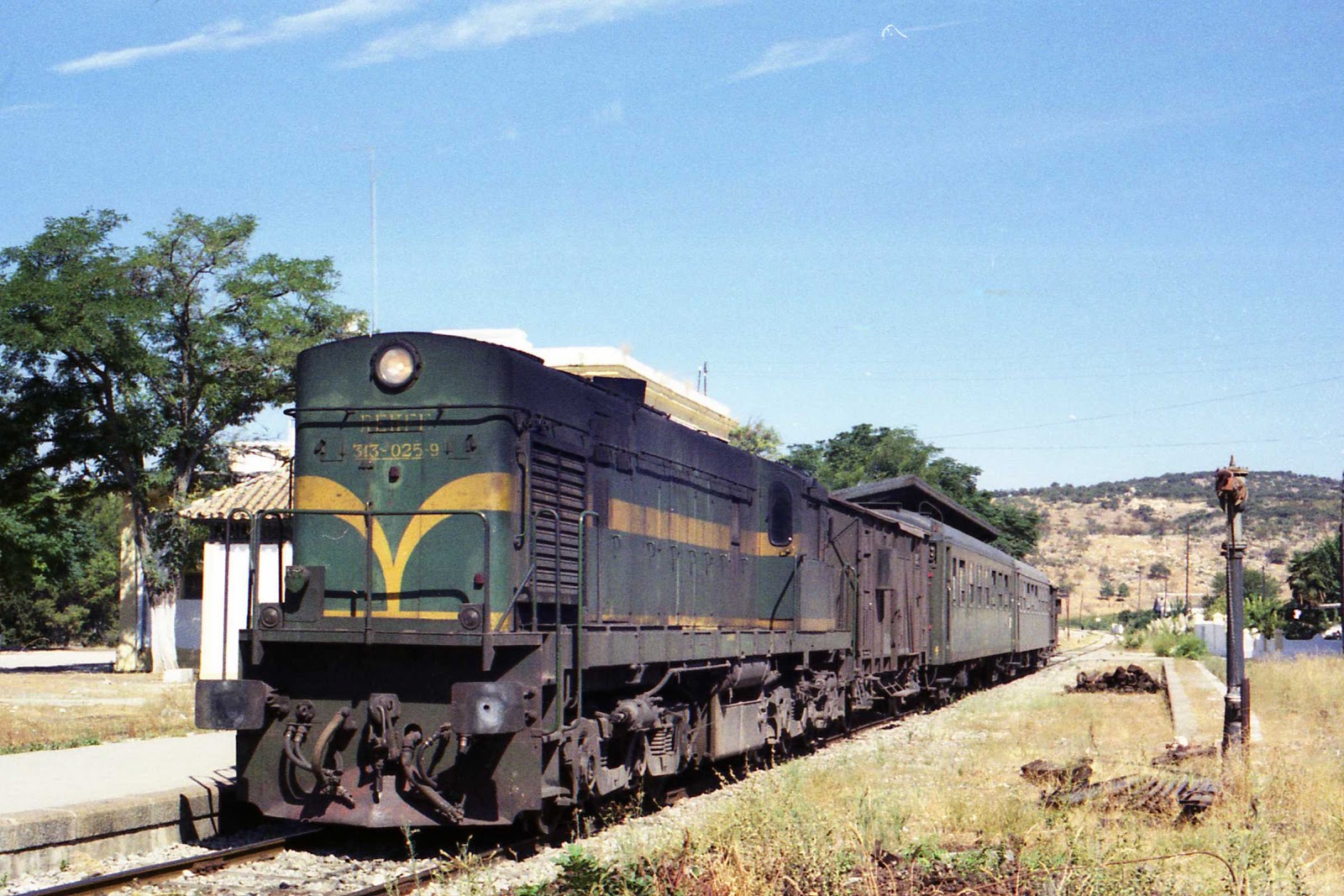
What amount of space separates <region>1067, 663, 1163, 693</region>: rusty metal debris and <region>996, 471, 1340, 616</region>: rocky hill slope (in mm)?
83059

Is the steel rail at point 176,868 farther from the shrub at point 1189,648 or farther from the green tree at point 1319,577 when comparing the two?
the green tree at point 1319,577

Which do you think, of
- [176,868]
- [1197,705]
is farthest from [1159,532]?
[176,868]

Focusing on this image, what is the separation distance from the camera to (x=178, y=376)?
1308 inches

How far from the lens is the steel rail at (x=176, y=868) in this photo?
7.63 meters

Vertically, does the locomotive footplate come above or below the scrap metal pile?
above

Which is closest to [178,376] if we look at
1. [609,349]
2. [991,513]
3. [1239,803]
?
[609,349]

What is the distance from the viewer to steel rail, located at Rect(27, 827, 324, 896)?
7629 mm

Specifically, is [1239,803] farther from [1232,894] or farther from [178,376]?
[178,376]

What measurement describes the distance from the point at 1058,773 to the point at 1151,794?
1671mm

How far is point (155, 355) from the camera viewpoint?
32156 millimetres

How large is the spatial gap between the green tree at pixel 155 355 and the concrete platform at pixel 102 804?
20.2 meters

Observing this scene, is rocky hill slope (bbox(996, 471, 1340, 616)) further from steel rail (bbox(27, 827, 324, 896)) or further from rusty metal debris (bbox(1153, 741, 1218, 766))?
steel rail (bbox(27, 827, 324, 896))

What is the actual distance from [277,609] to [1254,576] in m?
89.1

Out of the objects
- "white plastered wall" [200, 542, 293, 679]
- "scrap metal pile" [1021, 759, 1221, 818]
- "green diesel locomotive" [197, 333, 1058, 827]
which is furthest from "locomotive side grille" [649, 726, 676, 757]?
"white plastered wall" [200, 542, 293, 679]
